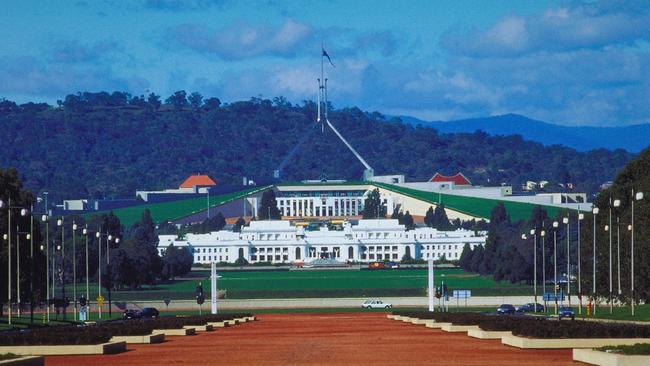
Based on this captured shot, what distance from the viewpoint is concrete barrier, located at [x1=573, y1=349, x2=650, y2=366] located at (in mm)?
28922

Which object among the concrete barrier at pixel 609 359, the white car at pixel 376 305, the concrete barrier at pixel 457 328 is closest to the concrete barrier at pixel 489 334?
the concrete barrier at pixel 457 328

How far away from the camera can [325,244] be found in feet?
623

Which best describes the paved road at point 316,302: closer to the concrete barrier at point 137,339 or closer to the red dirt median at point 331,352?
the red dirt median at point 331,352

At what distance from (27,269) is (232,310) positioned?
24.7 meters

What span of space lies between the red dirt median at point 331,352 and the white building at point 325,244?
13631cm

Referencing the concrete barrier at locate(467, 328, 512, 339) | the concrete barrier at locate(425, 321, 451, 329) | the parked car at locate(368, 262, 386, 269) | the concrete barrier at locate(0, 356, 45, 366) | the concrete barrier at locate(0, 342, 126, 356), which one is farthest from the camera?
the parked car at locate(368, 262, 386, 269)

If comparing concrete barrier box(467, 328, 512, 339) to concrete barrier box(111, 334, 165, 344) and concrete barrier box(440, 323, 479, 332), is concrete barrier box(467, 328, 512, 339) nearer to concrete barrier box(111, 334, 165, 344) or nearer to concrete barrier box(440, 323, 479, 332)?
concrete barrier box(440, 323, 479, 332)

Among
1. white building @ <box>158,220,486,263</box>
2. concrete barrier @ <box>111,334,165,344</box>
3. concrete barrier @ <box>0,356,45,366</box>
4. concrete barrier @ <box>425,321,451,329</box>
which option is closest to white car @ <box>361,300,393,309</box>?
concrete barrier @ <box>425,321,451,329</box>

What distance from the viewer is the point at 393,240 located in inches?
7475

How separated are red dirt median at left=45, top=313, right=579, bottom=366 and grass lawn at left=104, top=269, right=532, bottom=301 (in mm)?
57949

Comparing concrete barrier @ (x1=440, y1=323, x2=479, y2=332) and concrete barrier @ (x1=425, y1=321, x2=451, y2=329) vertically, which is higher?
concrete barrier @ (x1=440, y1=323, x2=479, y2=332)

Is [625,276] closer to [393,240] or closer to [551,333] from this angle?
[551,333]

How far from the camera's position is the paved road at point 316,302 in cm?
9800

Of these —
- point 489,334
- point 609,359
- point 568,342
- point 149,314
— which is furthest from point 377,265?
point 609,359
